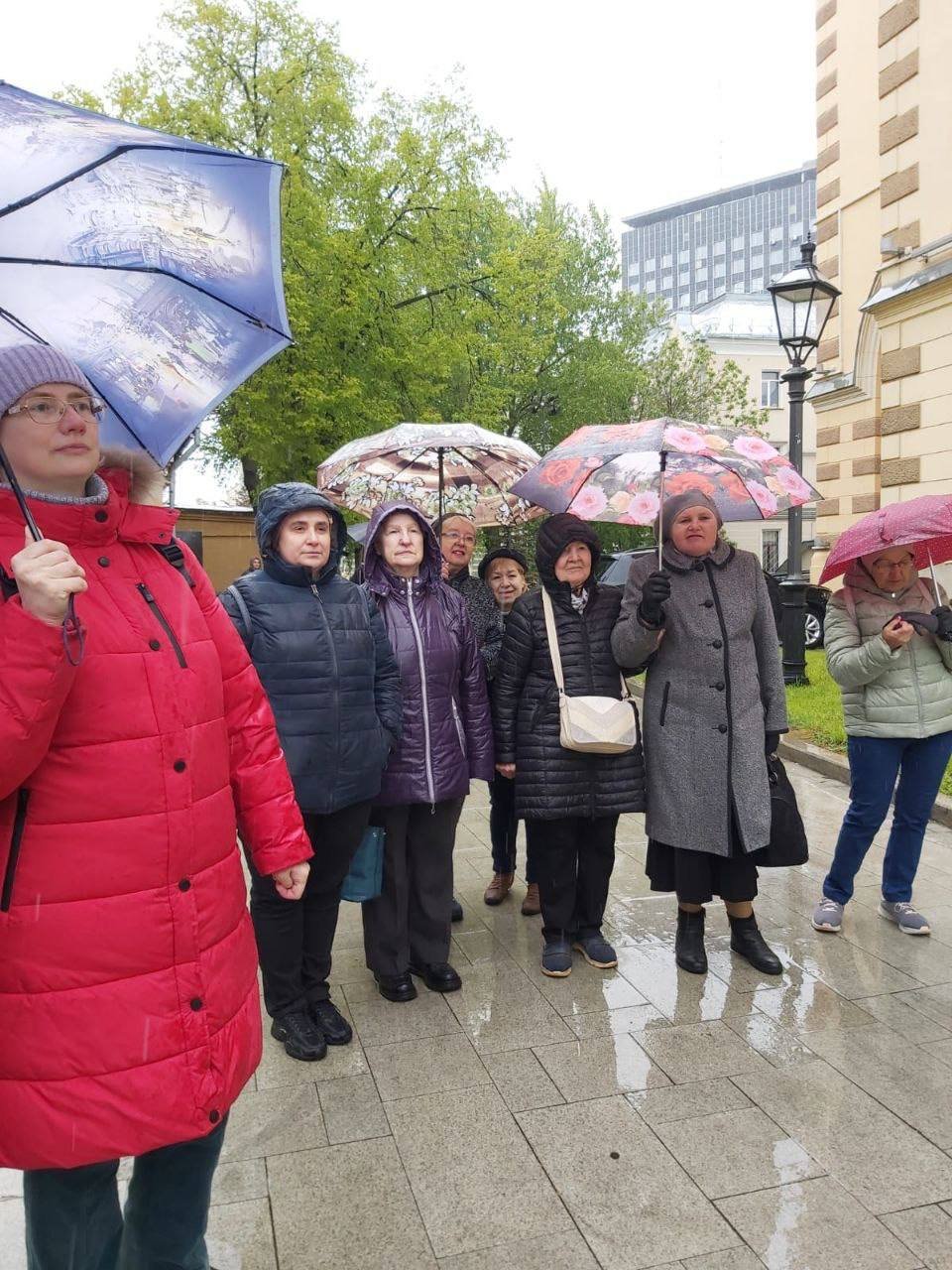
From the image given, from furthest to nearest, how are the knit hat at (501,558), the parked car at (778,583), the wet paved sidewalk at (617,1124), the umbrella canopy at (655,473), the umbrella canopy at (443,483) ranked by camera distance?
the parked car at (778,583) → the umbrella canopy at (443,483) → the knit hat at (501,558) → the umbrella canopy at (655,473) → the wet paved sidewalk at (617,1124)

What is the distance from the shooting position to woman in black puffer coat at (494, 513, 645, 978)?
4074 millimetres

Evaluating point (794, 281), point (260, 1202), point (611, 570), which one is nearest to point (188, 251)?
point (260, 1202)

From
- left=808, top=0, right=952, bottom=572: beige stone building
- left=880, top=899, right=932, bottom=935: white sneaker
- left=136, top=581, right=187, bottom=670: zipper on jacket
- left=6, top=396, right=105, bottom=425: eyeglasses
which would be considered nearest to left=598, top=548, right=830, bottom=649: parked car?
left=808, top=0, right=952, bottom=572: beige stone building

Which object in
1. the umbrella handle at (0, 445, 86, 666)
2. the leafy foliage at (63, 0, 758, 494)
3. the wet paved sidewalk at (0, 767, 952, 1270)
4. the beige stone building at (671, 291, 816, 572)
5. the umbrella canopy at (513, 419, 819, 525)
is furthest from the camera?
the beige stone building at (671, 291, 816, 572)

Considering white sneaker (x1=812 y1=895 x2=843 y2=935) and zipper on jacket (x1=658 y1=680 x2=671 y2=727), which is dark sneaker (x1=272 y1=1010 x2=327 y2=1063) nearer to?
zipper on jacket (x1=658 y1=680 x2=671 y2=727)

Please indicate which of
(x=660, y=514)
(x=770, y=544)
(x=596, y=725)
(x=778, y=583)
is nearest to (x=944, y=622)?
(x=660, y=514)

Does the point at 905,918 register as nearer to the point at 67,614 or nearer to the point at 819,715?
the point at 67,614

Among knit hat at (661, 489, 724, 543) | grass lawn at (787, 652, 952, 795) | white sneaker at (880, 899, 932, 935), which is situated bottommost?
white sneaker at (880, 899, 932, 935)

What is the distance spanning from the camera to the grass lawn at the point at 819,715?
841 centimetres

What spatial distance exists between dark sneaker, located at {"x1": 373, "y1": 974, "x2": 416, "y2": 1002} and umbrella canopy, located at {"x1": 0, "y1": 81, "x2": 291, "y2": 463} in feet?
8.84

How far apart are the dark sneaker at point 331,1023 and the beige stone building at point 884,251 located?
9585mm

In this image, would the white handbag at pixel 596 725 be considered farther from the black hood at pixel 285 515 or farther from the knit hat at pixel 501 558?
the knit hat at pixel 501 558

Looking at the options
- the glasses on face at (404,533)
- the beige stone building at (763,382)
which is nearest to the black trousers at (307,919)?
the glasses on face at (404,533)

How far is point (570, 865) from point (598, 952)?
412 mm
